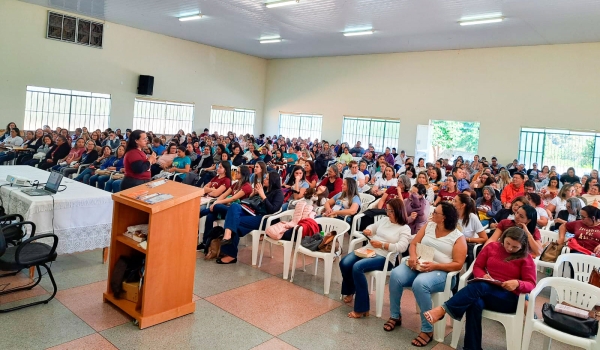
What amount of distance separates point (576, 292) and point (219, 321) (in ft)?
8.34

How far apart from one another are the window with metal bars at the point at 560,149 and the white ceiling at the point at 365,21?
2.31m

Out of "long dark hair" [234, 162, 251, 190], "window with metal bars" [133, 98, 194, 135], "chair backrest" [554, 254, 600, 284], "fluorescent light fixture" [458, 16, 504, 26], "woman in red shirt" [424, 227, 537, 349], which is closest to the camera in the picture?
"woman in red shirt" [424, 227, 537, 349]

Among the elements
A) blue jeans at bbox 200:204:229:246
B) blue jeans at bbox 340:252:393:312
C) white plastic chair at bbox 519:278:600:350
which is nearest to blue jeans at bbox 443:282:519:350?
white plastic chair at bbox 519:278:600:350

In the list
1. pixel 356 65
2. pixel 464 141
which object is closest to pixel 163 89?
pixel 356 65

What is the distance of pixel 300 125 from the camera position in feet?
Result: 55.0

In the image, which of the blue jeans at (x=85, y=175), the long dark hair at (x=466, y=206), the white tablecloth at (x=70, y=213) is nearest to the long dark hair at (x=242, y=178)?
the white tablecloth at (x=70, y=213)

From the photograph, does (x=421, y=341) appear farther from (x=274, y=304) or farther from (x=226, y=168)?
(x=226, y=168)

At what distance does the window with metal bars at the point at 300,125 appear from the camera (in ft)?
53.2

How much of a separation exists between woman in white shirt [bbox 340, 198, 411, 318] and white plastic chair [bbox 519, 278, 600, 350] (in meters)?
1.09

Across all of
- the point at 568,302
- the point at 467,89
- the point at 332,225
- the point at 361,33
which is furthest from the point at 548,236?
the point at 467,89

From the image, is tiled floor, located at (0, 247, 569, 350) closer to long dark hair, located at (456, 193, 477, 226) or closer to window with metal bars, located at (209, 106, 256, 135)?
long dark hair, located at (456, 193, 477, 226)

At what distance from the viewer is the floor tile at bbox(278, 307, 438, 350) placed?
119 inches

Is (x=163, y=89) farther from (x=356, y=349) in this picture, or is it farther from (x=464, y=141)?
(x=356, y=349)

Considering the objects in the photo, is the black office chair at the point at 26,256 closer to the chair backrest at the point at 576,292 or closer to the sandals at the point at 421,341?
the sandals at the point at 421,341
